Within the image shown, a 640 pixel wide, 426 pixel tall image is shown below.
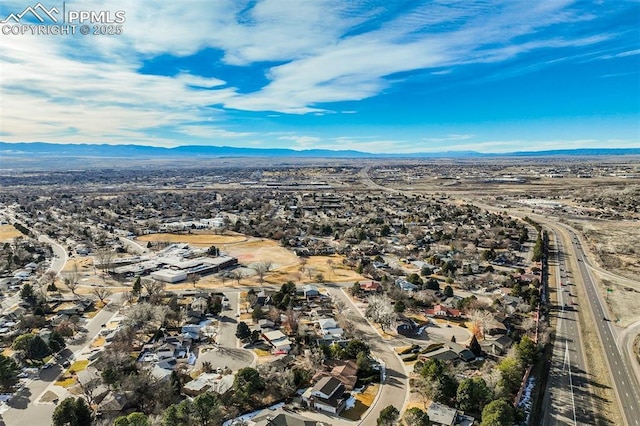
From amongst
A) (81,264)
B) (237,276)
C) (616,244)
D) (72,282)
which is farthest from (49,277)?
(616,244)

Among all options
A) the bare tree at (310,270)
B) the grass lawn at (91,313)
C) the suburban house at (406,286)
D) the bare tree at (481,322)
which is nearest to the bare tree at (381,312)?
the suburban house at (406,286)

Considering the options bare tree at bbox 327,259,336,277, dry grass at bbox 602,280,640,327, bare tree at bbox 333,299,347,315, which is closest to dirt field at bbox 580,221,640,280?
dry grass at bbox 602,280,640,327

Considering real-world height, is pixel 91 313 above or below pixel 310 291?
below

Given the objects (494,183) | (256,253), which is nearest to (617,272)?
(256,253)

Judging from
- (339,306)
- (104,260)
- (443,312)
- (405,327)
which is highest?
(104,260)

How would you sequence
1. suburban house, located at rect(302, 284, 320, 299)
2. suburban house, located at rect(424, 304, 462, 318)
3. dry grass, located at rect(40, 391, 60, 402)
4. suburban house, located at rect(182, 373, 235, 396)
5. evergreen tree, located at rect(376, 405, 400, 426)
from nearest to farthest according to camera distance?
1. evergreen tree, located at rect(376, 405, 400, 426)
2. dry grass, located at rect(40, 391, 60, 402)
3. suburban house, located at rect(182, 373, 235, 396)
4. suburban house, located at rect(424, 304, 462, 318)
5. suburban house, located at rect(302, 284, 320, 299)

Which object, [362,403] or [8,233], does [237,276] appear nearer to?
[362,403]

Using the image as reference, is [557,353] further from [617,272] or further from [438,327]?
[617,272]

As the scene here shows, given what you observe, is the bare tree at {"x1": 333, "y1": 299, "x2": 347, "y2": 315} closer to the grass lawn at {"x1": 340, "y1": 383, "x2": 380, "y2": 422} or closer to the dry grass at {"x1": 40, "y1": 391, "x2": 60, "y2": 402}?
the grass lawn at {"x1": 340, "y1": 383, "x2": 380, "y2": 422}
